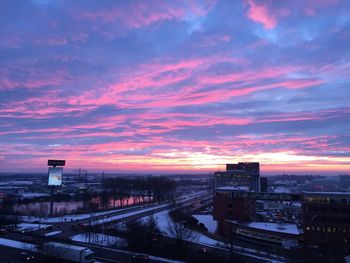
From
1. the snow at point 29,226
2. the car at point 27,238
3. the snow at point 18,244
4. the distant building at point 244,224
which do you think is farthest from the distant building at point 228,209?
the snow at point 18,244

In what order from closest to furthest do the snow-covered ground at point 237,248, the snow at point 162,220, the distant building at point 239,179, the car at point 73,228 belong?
the snow-covered ground at point 237,248
the car at point 73,228
the snow at point 162,220
the distant building at point 239,179

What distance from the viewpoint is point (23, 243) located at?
160ft

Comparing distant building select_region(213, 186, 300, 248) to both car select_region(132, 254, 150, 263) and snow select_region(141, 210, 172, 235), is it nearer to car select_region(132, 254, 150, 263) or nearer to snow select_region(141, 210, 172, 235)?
snow select_region(141, 210, 172, 235)

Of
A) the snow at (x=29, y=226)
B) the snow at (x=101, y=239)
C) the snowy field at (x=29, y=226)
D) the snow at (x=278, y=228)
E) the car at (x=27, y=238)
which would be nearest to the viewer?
the car at (x=27, y=238)

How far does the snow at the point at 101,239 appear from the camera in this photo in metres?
52.0

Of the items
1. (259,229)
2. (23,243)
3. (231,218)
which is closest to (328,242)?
(259,229)

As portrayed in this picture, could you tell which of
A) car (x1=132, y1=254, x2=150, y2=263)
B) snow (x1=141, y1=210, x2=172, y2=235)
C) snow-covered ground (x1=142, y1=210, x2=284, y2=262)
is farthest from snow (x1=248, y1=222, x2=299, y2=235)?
car (x1=132, y1=254, x2=150, y2=263)

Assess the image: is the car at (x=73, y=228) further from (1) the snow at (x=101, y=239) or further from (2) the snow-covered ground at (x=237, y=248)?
(2) the snow-covered ground at (x=237, y=248)

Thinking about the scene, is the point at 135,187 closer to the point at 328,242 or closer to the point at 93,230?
the point at 93,230

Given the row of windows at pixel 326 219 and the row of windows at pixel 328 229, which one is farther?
the row of windows at pixel 326 219

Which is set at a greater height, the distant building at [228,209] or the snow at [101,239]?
the distant building at [228,209]

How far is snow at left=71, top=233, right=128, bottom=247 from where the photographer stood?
52.0 metres

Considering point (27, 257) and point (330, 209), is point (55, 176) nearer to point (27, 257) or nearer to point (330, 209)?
point (27, 257)

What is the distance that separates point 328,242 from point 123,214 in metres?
49.0
